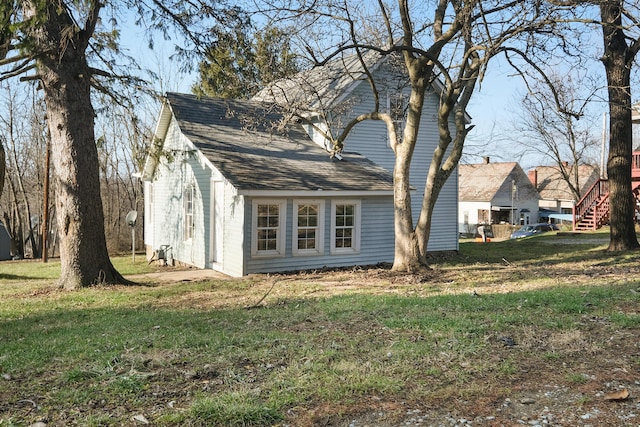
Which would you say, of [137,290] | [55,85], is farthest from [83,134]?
[137,290]

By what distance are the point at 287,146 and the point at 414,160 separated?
4849mm

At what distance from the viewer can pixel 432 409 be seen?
13.7ft

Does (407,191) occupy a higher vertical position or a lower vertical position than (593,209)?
lower

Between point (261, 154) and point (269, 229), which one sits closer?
point (269, 229)

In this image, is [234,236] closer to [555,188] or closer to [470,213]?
[470,213]

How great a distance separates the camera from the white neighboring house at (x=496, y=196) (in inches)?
2008

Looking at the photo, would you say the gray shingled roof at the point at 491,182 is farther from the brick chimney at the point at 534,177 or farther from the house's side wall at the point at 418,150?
the house's side wall at the point at 418,150

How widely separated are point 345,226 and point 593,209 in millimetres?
19242

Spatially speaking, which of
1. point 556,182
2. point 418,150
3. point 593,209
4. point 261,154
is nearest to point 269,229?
point 261,154

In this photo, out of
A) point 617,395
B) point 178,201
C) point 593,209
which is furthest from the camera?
point 593,209

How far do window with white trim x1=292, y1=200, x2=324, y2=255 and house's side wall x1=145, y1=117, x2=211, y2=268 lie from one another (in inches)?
106

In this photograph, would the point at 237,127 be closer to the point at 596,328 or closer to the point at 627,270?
the point at 627,270

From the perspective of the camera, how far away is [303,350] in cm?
590

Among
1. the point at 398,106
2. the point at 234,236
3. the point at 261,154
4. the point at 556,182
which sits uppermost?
the point at 556,182
